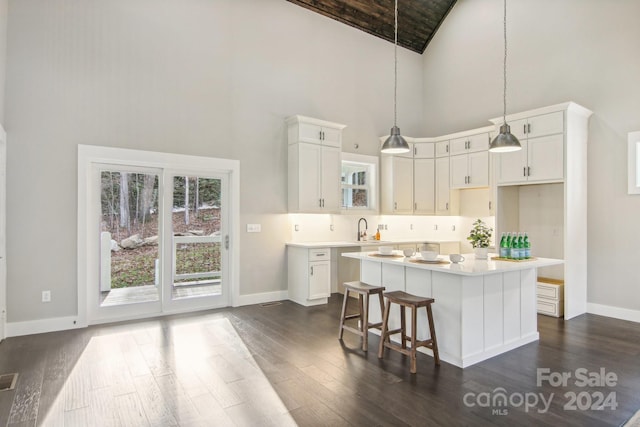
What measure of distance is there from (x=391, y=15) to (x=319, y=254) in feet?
15.1

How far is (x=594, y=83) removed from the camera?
5.11 metres

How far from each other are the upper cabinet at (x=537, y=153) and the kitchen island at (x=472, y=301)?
1789 mm

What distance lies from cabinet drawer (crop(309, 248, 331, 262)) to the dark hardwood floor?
4.20ft

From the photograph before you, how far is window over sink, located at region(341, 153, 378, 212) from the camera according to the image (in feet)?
21.4

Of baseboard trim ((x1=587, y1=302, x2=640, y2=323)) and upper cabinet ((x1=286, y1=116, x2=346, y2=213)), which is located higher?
upper cabinet ((x1=286, y1=116, x2=346, y2=213))

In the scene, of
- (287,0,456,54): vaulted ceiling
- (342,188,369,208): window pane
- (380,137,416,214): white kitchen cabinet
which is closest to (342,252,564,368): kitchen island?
(342,188,369,208): window pane

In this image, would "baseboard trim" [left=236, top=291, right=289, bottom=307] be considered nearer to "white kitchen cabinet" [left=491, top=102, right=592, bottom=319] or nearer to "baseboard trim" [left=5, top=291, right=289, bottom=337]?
"baseboard trim" [left=5, top=291, right=289, bottom=337]

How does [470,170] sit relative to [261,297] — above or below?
above

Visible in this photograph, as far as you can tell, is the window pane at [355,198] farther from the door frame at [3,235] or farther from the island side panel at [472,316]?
the door frame at [3,235]

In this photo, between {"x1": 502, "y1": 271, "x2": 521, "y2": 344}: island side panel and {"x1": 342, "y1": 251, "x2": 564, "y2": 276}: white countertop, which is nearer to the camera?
{"x1": 342, "y1": 251, "x2": 564, "y2": 276}: white countertop

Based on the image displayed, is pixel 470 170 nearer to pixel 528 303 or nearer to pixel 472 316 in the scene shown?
pixel 528 303

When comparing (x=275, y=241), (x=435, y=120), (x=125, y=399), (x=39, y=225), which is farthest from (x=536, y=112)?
(x=39, y=225)

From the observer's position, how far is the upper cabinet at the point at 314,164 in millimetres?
5641

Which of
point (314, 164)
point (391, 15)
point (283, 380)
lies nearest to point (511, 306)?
point (283, 380)
